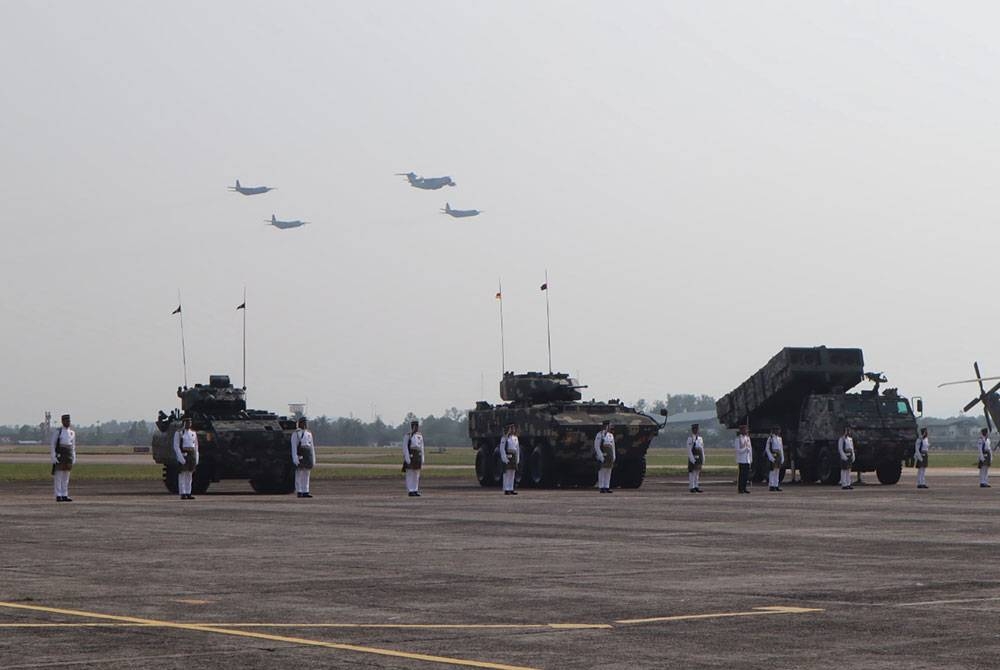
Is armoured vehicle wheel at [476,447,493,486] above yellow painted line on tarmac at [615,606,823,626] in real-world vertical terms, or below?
above

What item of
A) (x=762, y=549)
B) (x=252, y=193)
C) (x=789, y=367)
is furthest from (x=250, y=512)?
(x=252, y=193)

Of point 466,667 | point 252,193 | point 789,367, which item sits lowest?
point 466,667

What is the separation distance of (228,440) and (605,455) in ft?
28.1

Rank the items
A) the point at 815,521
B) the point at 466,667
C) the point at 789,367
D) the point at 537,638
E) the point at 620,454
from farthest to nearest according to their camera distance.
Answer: the point at 789,367 < the point at 620,454 < the point at 815,521 < the point at 537,638 < the point at 466,667

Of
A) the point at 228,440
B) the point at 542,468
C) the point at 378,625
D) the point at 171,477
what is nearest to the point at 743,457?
the point at 542,468

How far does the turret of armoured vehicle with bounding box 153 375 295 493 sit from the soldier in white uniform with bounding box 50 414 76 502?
4163mm

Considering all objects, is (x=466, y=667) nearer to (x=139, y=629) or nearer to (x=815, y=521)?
(x=139, y=629)

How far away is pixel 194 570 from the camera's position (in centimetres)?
1627

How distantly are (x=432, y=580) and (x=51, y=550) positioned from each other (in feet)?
18.9

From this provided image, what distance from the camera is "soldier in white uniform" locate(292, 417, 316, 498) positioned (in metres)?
35.0

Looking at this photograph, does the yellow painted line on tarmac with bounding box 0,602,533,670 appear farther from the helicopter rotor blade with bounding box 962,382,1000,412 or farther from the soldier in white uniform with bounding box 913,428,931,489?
the helicopter rotor blade with bounding box 962,382,1000,412

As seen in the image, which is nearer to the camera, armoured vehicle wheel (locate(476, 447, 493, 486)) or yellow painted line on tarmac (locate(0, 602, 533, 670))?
yellow painted line on tarmac (locate(0, 602, 533, 670))

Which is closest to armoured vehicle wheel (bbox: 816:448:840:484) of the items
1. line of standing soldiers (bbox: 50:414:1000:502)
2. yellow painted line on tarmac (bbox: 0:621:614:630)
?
line of standing soldiers (bbox: 50:414:1000:502)

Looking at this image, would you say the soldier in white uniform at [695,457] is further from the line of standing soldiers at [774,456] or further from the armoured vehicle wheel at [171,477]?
the armoured vehicle wheel at [171,477]
